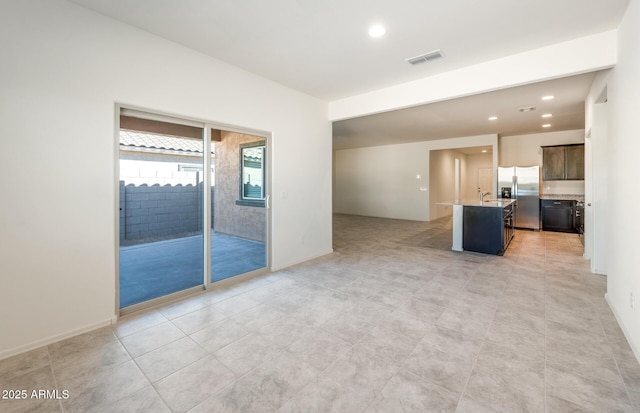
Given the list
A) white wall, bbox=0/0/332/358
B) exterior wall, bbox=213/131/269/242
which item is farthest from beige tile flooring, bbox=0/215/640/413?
exterior wall, bbox=213/131/269/242

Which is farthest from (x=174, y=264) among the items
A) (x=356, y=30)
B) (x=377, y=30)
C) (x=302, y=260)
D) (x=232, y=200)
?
(x=377, y=30)

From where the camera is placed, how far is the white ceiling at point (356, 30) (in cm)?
251

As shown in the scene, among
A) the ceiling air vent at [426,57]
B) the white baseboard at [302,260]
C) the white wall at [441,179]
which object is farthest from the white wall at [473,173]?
the ceiling air vent at [426,57]

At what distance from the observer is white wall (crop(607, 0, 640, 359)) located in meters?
2.24

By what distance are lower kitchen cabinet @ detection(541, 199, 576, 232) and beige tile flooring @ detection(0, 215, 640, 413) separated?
186 inches

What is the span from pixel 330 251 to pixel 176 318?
10.3ft

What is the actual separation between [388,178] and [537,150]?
4.58m

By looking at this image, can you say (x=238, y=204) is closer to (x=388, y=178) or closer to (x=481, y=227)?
(x=481, y=227)

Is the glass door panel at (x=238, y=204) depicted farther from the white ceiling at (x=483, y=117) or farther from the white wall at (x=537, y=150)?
the white wall at (x=537, y=150)

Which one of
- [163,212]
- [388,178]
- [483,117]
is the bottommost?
[163,212]

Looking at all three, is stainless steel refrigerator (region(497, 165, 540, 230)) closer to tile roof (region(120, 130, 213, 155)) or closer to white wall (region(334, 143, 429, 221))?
white wall (region(334, 143, 429, 221))

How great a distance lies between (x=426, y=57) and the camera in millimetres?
3480

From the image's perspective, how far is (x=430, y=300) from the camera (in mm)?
3275

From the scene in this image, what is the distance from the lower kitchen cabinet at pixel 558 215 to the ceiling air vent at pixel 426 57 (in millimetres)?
6858
